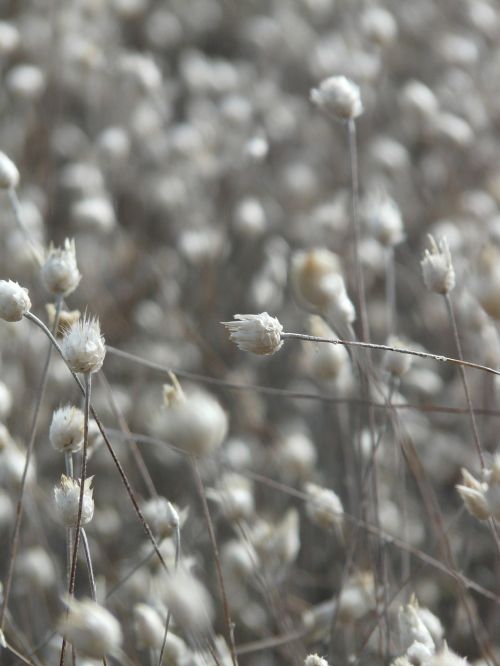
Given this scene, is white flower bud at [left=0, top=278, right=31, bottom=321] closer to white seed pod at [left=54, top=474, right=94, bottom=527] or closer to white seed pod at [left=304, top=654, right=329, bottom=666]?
white seed pod at [left=54, top=474, right=94, bottom=527]

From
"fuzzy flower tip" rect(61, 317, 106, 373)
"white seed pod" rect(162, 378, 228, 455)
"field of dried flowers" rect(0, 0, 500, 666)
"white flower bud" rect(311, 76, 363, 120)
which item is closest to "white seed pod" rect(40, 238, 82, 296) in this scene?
"field of dried flowers" rect(0, 0, 500, 666)

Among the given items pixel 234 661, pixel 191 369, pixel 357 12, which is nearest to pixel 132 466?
pixel 191 369

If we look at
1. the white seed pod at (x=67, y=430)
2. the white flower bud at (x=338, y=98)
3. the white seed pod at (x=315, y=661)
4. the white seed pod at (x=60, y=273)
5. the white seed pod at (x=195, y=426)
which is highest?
the white flower bud at (x=338, y=98)

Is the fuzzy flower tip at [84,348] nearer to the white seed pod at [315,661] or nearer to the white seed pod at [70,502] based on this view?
the white seed pod at [70,502]

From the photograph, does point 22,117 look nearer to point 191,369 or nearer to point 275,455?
point 191,369

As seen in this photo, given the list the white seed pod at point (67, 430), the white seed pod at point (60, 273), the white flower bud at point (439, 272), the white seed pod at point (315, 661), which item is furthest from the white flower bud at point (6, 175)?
the white seed pod at point (315, 661)

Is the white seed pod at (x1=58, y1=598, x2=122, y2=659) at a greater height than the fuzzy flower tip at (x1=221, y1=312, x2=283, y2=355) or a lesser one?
lesser

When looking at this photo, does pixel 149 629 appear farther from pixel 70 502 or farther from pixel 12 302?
pixel 12 302

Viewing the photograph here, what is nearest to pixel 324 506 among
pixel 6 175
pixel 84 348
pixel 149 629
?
pixel 149 629
